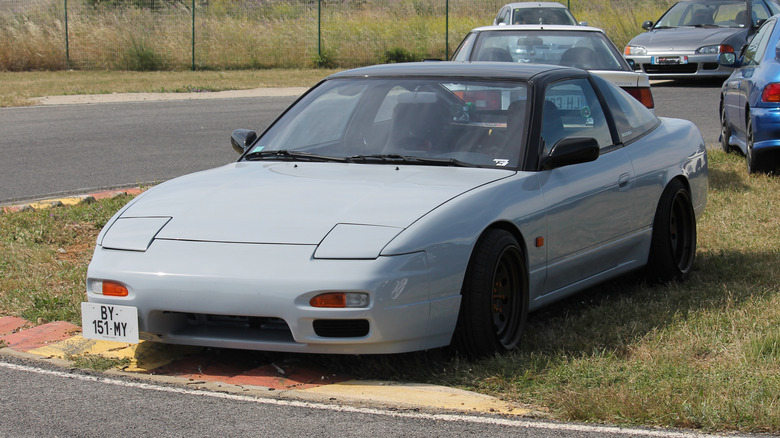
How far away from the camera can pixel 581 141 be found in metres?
5.59

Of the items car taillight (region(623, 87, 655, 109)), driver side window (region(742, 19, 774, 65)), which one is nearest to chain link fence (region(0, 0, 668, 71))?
driver side window (region(742, 19, 774, 65))

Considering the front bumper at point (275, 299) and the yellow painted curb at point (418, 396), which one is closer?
the yellow painted curb at point (418, 396)

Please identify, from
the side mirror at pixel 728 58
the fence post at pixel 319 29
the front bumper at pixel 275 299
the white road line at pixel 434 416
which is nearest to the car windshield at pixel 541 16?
the fence post at pixel 319 29

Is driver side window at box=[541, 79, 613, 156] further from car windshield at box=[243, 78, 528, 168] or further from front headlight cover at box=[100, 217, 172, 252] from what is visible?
front headlight cover at box=[100, 217, 172, 252]

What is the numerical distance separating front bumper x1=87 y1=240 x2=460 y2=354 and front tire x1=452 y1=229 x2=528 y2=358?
0.10 m

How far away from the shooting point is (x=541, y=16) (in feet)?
74.4

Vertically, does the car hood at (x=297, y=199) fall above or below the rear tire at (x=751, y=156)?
above

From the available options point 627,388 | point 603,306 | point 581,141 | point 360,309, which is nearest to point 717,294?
point 603,306

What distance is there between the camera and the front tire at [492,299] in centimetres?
484

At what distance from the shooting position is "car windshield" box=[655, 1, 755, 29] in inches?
825

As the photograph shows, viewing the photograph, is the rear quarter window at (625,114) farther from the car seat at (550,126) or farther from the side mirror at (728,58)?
the side mirror at (728,58)

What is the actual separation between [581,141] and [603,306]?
1043mm

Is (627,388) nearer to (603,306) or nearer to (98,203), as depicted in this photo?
(603,306)

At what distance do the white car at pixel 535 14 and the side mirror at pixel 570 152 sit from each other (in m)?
16.8
